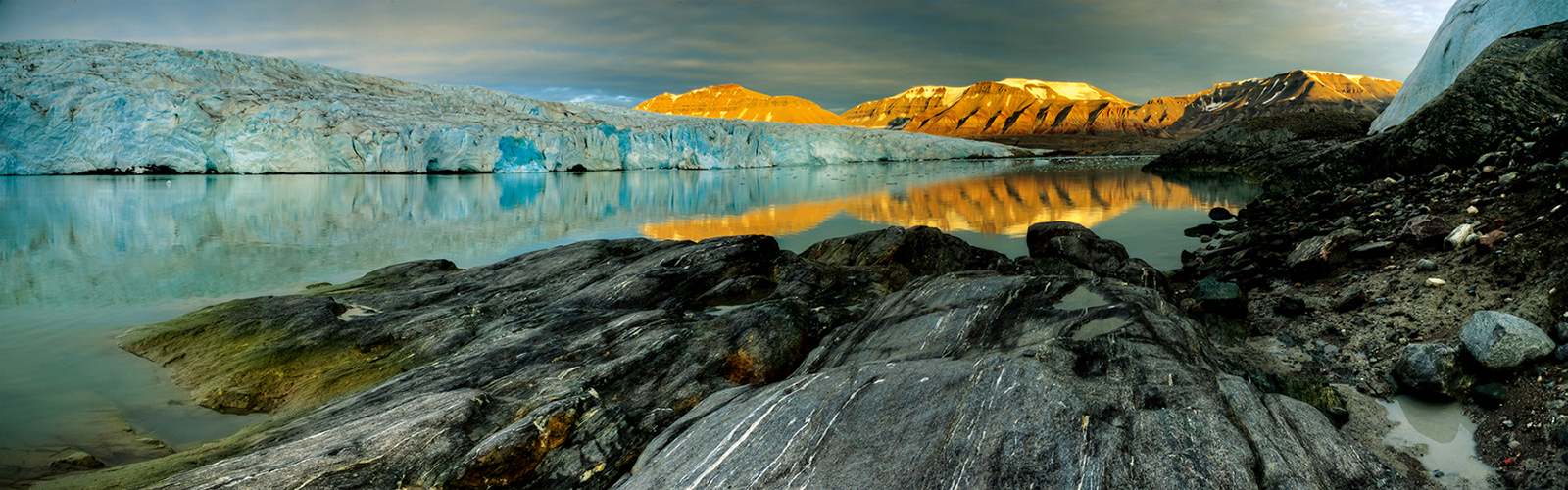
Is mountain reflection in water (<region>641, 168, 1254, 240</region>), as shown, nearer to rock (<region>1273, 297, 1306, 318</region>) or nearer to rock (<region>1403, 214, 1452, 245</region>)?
rock (<region>1403, 214, 1452, 245</region>)

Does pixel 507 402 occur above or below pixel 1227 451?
below

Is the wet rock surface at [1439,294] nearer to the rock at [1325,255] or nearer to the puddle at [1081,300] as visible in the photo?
the rock at [1325,255]

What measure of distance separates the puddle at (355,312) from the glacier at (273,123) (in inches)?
1599

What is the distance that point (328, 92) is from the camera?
46812 mm

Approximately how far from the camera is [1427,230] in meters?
7.01

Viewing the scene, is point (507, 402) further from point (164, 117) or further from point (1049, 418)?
point (164, 117)

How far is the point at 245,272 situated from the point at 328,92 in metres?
42.3

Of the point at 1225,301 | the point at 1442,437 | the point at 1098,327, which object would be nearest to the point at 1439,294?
the point at 1225,301

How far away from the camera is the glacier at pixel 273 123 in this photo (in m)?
36.6

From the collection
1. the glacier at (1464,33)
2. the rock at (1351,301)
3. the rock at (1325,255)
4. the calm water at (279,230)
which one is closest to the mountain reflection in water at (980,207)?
the calm water at (279,230)

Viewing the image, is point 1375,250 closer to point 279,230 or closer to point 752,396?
point 752,396

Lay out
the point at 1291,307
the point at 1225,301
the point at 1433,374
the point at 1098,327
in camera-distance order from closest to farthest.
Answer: the point at 1433,374 → the point at 1098,327 → the point at 1291,307 → the point at 1225,301

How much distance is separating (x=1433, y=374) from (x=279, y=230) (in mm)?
21994

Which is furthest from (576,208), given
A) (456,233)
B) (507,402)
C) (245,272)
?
(507,402)
